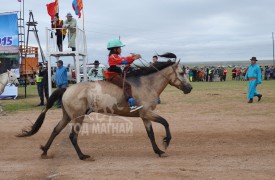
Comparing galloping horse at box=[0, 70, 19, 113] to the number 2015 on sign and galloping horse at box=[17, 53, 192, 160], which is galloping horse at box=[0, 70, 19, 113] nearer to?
the number 2015 on sign

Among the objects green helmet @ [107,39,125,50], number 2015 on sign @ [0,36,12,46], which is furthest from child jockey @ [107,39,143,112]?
number 2015 on sign @ [0,36,12,46]

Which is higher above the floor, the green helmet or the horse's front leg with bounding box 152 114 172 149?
the green helmet

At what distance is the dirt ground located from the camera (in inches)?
238

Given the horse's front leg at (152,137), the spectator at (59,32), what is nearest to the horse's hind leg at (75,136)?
the horse's front leg at (152,137)

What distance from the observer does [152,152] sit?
7.71 m

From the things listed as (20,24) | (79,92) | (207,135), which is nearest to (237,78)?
(20,24)

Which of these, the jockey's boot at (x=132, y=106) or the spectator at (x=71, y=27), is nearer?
the jockey's boot at (x=132, y=106)

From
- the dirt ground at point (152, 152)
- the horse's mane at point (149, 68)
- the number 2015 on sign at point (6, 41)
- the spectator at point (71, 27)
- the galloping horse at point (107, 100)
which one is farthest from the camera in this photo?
the number 2015 on sign at point (6, 41)

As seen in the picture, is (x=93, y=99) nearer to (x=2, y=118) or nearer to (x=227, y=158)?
(x=227, y=158)

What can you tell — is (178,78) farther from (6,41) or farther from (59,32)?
(6,41)

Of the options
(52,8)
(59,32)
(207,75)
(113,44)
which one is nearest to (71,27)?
(59,32)

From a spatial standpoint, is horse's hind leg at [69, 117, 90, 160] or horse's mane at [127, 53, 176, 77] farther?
horse's mane at [127, 53, 176, 77]

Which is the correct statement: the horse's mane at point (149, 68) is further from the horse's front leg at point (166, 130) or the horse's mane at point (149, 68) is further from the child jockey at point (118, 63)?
the horse's front leg at point (166, 130)

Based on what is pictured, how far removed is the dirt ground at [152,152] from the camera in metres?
6.05
